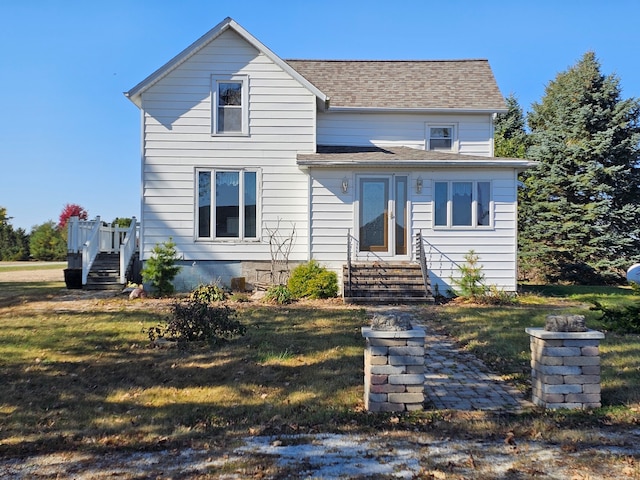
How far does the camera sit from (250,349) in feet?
22.7

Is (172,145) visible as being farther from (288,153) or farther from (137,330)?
(137,330)

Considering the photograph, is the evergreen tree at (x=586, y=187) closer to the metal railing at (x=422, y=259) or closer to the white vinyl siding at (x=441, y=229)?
the white vinyl siding at (x=441, y=229)

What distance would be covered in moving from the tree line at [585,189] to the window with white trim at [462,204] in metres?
7.86

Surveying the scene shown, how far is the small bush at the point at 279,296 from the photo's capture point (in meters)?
11.8

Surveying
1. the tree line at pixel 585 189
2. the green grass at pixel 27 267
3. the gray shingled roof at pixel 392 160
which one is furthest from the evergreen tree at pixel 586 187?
the green grass at pixel 27 267

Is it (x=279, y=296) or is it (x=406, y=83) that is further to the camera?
(x=406, y=83)

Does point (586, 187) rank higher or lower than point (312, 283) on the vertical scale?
higher

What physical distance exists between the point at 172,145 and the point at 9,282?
29.5 ft

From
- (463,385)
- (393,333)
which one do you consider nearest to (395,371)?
(393,333)

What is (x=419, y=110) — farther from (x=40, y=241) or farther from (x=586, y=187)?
(x=40, y=241)

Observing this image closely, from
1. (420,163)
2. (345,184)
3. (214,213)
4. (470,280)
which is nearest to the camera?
(420,163)

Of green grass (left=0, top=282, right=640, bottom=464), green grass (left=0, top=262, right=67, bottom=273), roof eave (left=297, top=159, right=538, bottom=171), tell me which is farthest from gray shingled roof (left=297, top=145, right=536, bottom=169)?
green grass (left=0, top=262, right=67, bottom=273)

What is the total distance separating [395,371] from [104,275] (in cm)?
1204

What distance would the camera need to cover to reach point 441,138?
15203 millimetres
